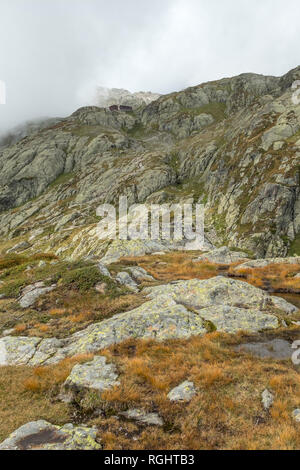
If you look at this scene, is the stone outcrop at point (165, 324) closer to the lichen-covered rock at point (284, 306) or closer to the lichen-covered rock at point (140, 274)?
the lichen-covered rock at point (284, 306)

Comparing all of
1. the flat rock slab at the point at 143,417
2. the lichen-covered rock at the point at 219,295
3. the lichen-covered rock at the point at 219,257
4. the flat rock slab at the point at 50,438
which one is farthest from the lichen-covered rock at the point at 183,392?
the lichen-covered rock at the point at 219,257

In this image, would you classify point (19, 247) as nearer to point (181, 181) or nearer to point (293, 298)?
point (181, 181)

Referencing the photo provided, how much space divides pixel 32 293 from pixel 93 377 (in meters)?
14.8

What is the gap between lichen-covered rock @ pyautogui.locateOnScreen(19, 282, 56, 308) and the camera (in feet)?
71.8

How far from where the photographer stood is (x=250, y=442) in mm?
7324

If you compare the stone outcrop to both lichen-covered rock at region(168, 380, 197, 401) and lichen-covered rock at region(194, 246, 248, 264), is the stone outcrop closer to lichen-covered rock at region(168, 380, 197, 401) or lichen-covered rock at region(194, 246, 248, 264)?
lichen-covered rock at region(168, 380, 197, 401)

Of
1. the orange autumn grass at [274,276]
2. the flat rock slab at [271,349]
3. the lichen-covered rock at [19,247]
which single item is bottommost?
the lichen-covered rock at [19,247]

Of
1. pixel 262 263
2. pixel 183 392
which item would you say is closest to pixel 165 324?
pixel 183 392

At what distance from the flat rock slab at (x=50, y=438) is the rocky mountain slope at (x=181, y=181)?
180 feet

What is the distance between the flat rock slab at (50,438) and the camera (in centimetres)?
739

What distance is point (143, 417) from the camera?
8.87m

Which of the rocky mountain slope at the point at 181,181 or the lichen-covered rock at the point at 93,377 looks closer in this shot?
the lichen-covered rock at the point at 93,377

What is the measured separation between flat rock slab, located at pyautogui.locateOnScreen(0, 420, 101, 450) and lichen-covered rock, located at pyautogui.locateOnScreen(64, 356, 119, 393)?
1.95 meters

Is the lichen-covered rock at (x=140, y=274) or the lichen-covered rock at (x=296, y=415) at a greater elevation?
the lichen-covered rock at (x=296, y=415)
